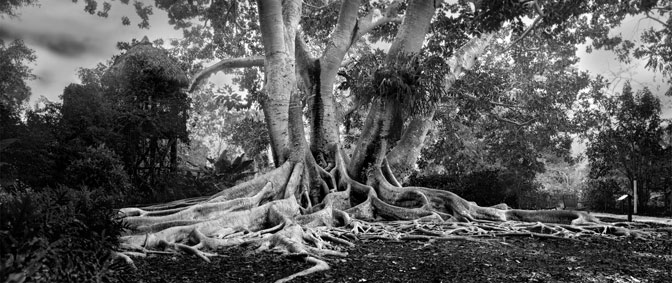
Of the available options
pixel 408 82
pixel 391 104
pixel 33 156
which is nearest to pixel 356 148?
pixel 391 104

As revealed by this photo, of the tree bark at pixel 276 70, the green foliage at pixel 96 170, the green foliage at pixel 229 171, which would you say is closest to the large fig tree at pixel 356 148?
the tree bark at pixel 276 70

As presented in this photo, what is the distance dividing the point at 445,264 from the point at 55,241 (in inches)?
139

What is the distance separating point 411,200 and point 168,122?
20.0 ft

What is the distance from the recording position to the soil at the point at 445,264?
12.4ft

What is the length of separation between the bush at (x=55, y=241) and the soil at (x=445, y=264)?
1.21 m

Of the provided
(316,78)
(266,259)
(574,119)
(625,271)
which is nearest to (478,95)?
(574,119)

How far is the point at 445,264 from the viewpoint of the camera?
441 cm

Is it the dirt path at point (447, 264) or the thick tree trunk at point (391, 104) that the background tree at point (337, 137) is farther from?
the dirt path at point (447, 264)

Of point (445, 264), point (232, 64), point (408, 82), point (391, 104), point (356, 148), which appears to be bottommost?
point (445, 264)

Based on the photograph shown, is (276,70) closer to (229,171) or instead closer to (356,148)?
(356,148)

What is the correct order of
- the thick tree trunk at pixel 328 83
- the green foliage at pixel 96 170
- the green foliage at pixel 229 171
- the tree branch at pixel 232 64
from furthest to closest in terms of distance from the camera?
the green foliage at pixel 229 171 < the tree branch at pixel 232 64 < the thick tree trunk at pixel 328 83 < the green foliage at pixel 96 170

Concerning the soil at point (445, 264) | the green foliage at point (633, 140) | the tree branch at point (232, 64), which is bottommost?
the soil at point (445, 264)

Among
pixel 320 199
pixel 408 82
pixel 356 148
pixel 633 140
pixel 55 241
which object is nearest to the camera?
pixel 55 241

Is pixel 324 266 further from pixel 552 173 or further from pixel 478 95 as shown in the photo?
pixel 552 173
